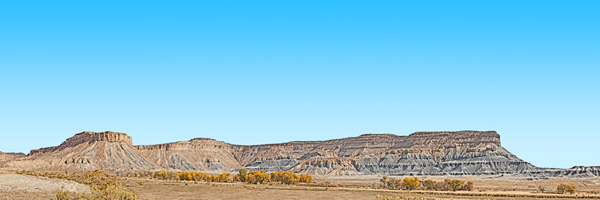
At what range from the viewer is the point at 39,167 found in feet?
527

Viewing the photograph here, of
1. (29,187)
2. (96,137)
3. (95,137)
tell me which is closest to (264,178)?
(29,187)

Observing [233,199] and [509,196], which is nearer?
[233,199]

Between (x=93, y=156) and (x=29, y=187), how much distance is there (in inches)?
5431

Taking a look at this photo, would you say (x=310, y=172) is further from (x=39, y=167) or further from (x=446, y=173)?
(x=39, y=167)

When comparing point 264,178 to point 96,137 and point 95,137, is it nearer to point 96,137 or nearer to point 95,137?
point 96,137

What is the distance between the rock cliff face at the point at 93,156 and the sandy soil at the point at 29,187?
114 m

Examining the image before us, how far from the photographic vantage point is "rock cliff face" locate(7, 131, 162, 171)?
16501 cm

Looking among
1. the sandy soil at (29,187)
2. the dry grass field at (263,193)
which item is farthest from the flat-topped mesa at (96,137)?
the sandy soil at (29,187)

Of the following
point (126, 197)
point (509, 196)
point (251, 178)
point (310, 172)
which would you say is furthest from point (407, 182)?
point (310, 172)

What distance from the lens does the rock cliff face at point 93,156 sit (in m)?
165

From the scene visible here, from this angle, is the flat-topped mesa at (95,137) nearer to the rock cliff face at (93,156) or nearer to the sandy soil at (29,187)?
the rock cliff face at (93,156)

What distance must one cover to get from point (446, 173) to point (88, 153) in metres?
114

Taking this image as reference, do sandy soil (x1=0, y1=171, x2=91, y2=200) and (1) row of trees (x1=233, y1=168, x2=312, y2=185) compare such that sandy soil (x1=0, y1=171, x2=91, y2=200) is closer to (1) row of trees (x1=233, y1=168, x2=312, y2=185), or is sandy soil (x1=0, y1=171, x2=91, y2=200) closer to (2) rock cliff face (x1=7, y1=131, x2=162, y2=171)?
(1) row of trees (x1=233, y1=168, x2=312, y2=185)

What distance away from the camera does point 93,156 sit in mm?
175375
